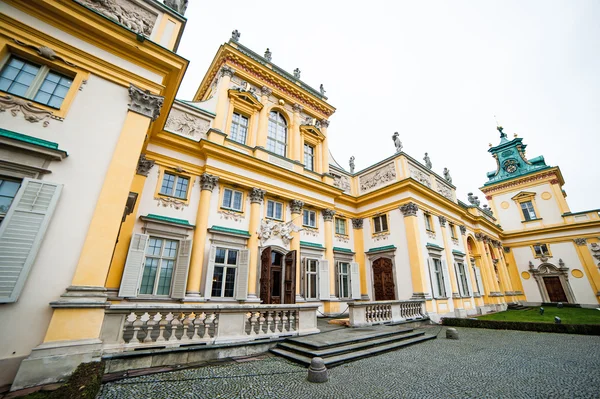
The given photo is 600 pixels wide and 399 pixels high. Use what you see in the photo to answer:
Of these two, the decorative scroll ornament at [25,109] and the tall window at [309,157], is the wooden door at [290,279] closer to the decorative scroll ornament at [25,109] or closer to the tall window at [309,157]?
the tall window at [309,157]

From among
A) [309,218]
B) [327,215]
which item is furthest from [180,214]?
[327,215]

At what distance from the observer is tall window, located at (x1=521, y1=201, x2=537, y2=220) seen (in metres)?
26.1

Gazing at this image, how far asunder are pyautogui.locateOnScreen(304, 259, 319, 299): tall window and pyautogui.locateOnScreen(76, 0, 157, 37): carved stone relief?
11622mm

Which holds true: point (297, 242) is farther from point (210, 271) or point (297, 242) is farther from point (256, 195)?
point (210, 271)

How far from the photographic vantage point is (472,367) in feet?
17.6

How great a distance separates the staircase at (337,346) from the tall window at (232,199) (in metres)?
6.41

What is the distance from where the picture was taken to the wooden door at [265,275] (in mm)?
10555

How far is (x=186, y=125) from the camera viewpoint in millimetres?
11172

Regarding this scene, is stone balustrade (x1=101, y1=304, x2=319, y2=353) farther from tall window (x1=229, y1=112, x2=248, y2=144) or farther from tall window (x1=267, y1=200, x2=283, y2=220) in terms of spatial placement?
tall window (x1=229, y1=112, x2=248, y2=144)

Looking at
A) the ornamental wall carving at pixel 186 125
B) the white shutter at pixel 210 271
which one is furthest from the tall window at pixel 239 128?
the white shutter at pixel 210 271

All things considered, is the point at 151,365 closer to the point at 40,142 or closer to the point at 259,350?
the point at 259,350

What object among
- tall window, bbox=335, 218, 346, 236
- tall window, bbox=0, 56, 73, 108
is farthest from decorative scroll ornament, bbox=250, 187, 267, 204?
tall window, bbox=0, 56, 73, 108

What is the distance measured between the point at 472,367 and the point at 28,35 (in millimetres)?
12975

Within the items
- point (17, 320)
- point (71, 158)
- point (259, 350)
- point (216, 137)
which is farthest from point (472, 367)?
point (216, 137)
